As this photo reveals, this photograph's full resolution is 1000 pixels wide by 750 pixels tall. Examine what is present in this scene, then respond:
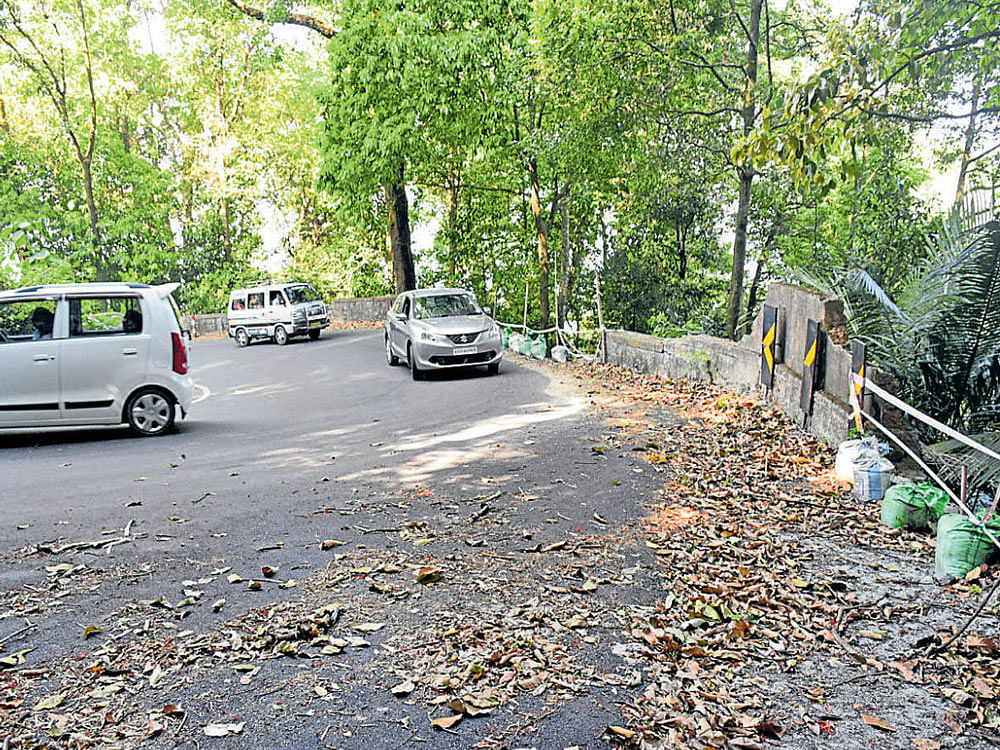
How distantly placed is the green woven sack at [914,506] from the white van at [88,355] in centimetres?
860

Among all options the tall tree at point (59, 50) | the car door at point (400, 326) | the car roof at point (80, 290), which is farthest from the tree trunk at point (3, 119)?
the car roof at point (80, 290)

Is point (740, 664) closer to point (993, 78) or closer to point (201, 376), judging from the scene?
point (993, 78)

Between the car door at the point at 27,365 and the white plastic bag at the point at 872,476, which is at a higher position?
the car door at the point at 27,365

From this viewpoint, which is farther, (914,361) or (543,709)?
(914,361)

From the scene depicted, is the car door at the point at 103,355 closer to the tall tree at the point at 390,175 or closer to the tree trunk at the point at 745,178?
the tree trunk at the point at 745,178

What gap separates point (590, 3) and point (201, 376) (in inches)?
454

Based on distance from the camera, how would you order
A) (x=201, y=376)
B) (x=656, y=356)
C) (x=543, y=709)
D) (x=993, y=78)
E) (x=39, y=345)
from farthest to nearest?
1. (x=201, y=376)
2. (x=656, y=356)
3. (x=993, y=78)
4. (x=39, y=345)
5. (x=543, y=709)

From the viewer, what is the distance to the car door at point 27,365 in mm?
10328

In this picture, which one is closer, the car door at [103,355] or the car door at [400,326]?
the car door at [103,355]

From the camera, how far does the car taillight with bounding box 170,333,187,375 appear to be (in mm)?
10867

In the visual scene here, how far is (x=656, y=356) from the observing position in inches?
562

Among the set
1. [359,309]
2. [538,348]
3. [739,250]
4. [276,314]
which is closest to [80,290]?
[538,348]

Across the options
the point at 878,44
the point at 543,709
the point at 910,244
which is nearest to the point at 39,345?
the point at 543,709

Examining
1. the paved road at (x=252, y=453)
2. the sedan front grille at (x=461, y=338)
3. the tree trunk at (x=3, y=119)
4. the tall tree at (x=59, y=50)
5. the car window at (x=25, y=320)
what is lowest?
the paved road at (x=252, y=453)
